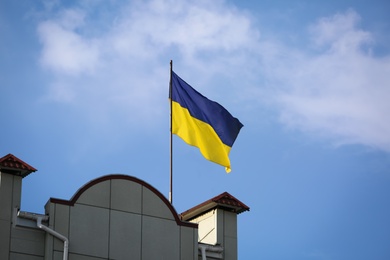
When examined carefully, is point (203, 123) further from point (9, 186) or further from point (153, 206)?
point (9, 186)

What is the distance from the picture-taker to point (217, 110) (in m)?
43.2

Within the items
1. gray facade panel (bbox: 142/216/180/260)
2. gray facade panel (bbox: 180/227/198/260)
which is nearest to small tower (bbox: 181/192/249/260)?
gray facade panel (bbox: 180/227/198/260)

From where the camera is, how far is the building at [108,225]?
35.8 m

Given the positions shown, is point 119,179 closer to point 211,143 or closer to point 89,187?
point 89,187

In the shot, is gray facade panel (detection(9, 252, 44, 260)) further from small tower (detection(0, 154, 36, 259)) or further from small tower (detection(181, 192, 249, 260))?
small tower (detection(181, 192, 249, 260))

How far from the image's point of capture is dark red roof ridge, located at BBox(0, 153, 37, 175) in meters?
36.2

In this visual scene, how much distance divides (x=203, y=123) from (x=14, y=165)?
894 centimetres

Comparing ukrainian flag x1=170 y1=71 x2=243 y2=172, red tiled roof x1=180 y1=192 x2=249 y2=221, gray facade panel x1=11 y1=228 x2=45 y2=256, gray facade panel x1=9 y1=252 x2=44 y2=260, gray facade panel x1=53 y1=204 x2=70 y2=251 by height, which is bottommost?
gray facade panel x1=9 y1=252 x2=44 y2=260

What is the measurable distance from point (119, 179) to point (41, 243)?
3.64m

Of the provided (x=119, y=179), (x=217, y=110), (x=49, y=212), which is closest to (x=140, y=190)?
(x=119, y=179)

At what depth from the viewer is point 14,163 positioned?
36312 mm

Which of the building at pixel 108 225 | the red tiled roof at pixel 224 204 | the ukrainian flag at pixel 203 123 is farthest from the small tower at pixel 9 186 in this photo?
the ukrainian flag at pixel 203 123

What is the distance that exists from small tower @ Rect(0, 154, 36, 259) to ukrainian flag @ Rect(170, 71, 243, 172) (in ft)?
23.2

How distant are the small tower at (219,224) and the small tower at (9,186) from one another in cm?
696
